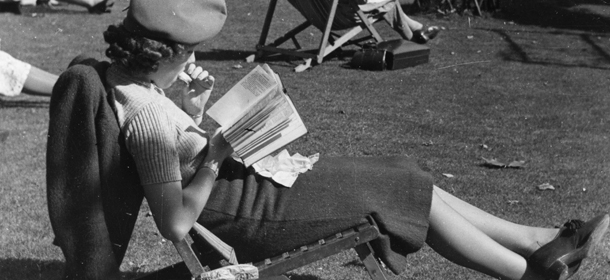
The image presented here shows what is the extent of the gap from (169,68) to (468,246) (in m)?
1.30

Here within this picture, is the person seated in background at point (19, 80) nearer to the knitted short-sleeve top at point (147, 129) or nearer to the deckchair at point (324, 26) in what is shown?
the deckchair at point (324, 26)

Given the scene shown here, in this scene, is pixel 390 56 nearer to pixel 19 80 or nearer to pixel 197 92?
pixel 19 80

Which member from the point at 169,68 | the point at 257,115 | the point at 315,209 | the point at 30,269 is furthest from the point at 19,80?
the point at 257,115

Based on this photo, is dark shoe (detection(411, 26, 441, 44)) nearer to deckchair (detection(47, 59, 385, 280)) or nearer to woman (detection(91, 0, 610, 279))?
woman (detection(91, 0, 610, 279))

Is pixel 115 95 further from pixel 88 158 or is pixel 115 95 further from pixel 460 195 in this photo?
pixel 460 195

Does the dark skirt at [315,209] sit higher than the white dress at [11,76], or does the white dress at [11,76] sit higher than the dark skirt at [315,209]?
the dark skirt at [315,209]

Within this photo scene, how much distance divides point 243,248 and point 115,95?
Answer: 2.30 ft

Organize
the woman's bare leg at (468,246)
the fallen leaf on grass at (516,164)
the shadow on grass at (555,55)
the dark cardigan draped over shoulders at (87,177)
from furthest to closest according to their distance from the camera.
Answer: the shadow on grass at (555,55)
the fallen leaf on grass at (516,164)
the woman's bare leg at (468,246)
the dark cardigan draped over shoulders at (87,177)

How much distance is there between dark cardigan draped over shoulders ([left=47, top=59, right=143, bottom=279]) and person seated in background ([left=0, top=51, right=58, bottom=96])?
3.98 meters

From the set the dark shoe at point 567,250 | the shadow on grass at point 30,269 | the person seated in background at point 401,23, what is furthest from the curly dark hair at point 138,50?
the person seated in background at point 401,23

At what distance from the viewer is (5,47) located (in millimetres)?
9523

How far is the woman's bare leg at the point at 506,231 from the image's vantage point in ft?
11.1

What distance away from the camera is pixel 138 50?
2.64 m

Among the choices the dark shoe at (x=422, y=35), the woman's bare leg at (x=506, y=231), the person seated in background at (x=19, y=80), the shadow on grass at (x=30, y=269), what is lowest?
the dark shoe at (x=422, y=35)
